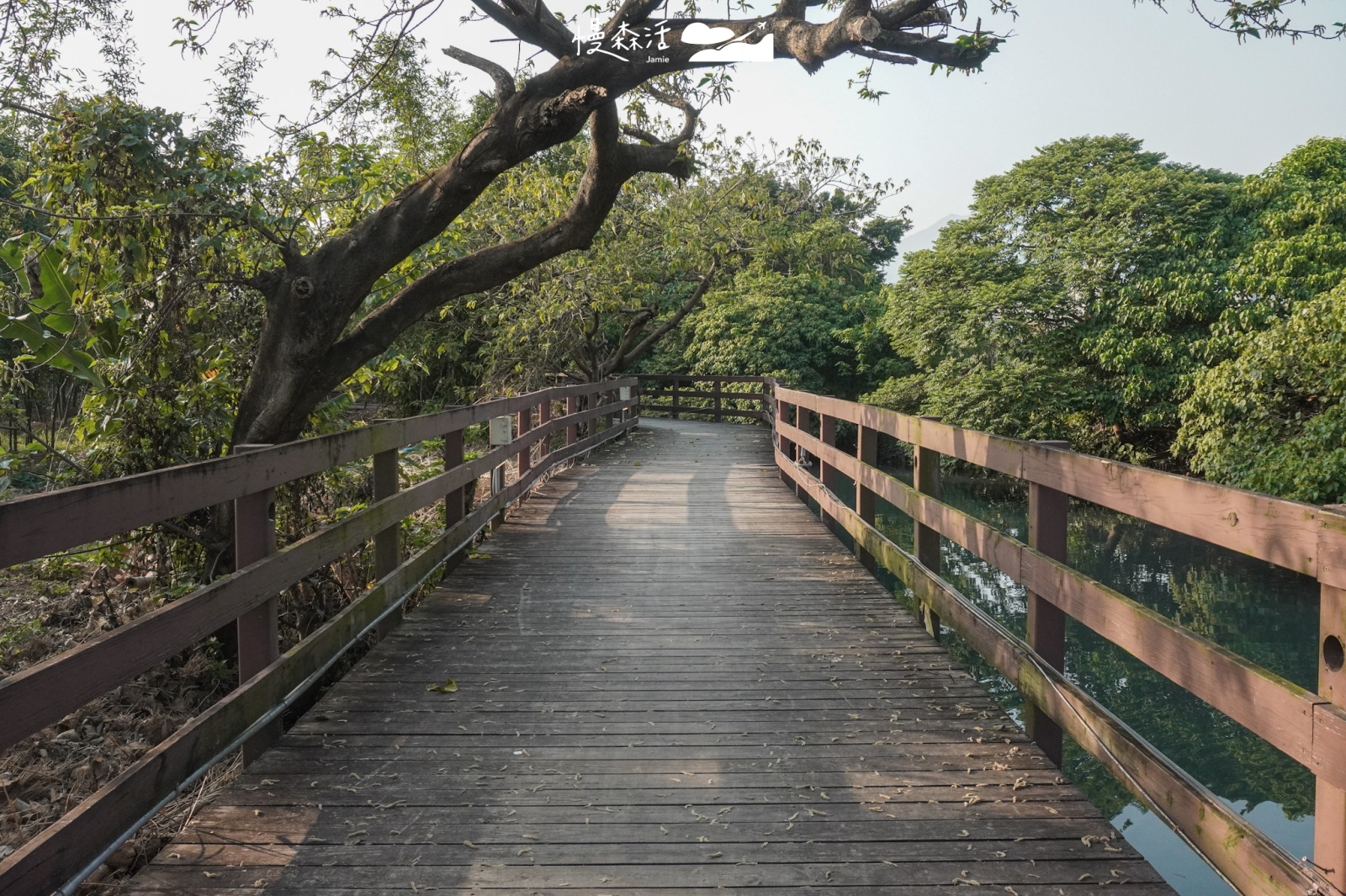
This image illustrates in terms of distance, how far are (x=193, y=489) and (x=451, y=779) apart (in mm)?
1251

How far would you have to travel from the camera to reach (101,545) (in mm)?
6055

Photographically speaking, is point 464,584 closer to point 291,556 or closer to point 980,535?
point 291,556

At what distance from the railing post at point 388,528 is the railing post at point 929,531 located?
2.71 metres

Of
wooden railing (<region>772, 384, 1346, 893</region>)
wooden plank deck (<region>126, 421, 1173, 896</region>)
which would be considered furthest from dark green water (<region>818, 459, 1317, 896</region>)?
wooden plank deck (<region>126, 421, 1173, 896</region>)

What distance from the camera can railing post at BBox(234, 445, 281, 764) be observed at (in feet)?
11.6

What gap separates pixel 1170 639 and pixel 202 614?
9.21 feet

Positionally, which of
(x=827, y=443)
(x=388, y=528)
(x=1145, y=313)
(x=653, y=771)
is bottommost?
(x=653, y=771)

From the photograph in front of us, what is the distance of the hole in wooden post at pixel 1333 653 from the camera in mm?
2092

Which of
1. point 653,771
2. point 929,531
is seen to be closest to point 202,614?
point 653,771

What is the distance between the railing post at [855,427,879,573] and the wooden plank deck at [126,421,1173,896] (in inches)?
31.1

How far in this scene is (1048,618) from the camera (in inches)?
144

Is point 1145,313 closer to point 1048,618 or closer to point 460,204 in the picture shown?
point 460,204

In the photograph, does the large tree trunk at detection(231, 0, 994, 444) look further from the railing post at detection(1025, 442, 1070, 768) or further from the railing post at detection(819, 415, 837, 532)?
the railing post at detection(1025, 442, 1070, 768)

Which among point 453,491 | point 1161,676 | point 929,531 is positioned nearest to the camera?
point 929,531
